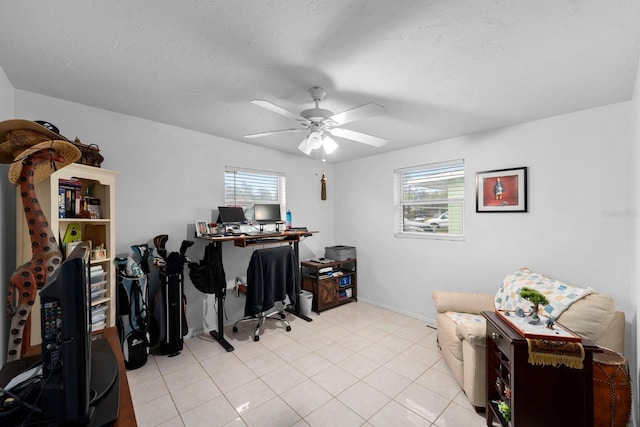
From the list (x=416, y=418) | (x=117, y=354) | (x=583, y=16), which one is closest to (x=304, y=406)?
(x=416, y=418)

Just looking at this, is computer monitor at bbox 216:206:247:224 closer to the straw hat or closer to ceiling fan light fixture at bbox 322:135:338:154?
ceiling fan light fixture at bbox 322:135:338:154

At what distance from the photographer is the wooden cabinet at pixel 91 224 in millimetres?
1771

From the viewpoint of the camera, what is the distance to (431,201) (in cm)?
355

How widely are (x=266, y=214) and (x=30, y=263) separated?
7.49 feet

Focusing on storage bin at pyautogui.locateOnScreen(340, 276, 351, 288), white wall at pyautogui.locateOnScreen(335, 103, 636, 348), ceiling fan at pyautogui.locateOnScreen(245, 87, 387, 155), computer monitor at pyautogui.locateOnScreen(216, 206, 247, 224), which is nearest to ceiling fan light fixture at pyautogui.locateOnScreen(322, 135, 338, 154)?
ceiling fan at pyautogui.locateOnScreen(245, 87, 387, 155)

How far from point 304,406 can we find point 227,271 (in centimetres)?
187

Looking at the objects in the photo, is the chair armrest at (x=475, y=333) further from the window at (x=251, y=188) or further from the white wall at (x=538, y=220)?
the window at (x=251, y=188)

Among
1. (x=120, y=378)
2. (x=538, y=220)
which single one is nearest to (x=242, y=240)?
(x=120, y=378)

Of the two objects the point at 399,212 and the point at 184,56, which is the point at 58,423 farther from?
the point at 399,212

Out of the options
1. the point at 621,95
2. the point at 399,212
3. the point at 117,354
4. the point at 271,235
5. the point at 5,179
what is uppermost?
the point at 621,95

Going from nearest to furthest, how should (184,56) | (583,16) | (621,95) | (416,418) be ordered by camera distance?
(583,16), (184,56), (416,418), (621,95)

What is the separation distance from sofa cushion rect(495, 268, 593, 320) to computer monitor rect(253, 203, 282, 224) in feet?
8.71

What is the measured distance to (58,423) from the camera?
0.76 metres

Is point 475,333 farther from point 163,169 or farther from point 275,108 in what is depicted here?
point 163,169
